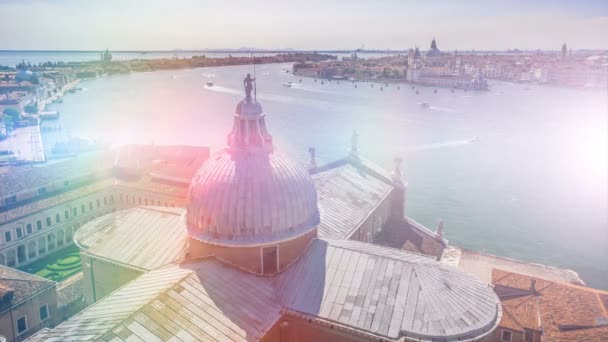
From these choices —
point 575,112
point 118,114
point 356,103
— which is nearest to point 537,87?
point 575,112

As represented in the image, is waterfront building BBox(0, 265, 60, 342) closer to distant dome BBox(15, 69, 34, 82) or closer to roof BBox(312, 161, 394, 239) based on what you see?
roof BBox(312, 161, 394, 239)

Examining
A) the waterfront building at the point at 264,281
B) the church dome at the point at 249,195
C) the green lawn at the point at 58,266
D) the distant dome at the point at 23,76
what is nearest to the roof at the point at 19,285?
the green lawn at the point at 58,266

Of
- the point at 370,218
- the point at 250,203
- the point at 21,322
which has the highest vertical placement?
the point at 250,203

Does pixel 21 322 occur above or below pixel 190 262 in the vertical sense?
below

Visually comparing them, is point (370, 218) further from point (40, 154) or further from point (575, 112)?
point (575, 112)

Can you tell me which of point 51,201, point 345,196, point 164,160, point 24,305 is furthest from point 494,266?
point 164,160

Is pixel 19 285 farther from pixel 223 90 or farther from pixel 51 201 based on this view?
pixel 223 90

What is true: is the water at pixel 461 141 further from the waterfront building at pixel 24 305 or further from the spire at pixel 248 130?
the waterfront building at pixel 24 305
